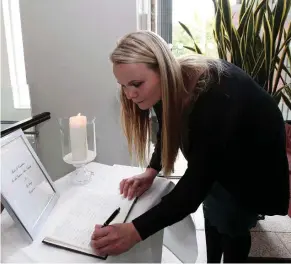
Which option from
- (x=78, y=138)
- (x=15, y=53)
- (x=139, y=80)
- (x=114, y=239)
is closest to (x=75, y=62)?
(x=15, y=53)

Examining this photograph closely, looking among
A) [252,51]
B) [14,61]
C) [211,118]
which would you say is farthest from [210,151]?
[14,61]

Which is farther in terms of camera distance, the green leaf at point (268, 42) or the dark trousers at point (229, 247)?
the green leaf at point (268, 42)

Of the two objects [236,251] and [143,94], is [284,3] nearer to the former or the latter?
[143,94]

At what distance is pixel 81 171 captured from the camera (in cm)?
95

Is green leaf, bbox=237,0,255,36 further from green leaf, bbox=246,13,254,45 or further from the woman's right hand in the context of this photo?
the woman's right hand

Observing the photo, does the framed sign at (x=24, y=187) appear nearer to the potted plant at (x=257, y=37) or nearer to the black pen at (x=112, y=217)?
the black pen at (x=112, y=217)

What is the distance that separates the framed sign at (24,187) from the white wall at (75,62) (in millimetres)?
579

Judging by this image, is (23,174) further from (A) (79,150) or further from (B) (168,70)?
(B) (168,70)

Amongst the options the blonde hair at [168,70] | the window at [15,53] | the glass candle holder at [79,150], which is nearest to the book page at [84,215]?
the glass candle holder at [79,150]

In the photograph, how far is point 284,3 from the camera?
4.19 ft

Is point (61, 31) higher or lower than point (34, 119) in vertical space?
higher

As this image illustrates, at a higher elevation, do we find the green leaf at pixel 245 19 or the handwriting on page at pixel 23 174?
the green leaf at pixel 245 19

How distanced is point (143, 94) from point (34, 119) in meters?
0.67

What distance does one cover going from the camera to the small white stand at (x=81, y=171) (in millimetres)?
912
